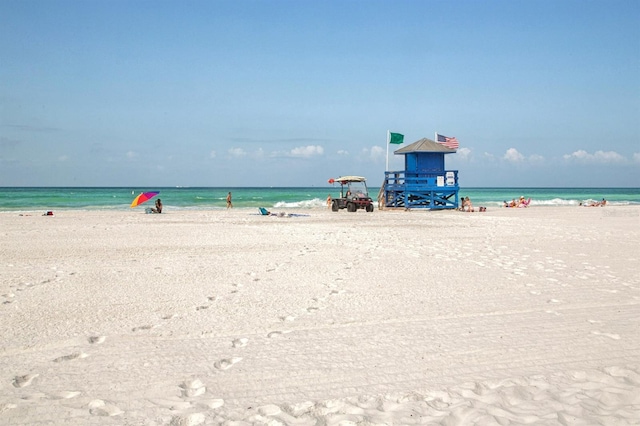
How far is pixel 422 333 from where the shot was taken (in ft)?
16.4

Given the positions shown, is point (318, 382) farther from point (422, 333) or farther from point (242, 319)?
point (242, 319)

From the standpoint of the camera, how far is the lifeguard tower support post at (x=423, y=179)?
29422 millimetres

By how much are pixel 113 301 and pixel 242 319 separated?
1903 mm

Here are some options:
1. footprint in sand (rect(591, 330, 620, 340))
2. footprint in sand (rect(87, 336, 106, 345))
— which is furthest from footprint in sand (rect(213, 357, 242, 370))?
footprint in sand (rect(591, 330, 620, 340))

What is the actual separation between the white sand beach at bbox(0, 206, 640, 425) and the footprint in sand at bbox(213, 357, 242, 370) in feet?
0.06

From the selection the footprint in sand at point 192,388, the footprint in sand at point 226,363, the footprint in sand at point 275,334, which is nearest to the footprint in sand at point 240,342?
the footprint in sand at point 275,334

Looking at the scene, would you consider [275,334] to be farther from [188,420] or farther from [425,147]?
[425,147]

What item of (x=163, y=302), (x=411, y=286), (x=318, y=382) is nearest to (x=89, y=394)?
(x=318, y=382)

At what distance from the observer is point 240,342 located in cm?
475

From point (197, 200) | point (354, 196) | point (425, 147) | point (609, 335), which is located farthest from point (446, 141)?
point (197, 200)

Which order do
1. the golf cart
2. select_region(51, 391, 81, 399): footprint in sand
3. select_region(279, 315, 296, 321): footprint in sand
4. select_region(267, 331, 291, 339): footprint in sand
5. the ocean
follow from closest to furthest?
select_region(51, 391, 81, 399): footprint in sand → select_region(267, 331, 291, 339): footprint in sand → select_region(279, 315, 296, 321): footprint in sand → the golf cart → the ocean

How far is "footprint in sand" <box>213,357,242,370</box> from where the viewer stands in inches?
161

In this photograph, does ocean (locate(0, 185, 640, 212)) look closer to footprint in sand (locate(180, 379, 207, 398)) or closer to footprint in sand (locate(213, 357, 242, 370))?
footprint in sand (locate(213, 357, 242, 370))

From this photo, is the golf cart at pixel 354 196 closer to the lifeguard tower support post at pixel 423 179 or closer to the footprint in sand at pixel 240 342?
the lifeguard tower support post at pixel 423 179
